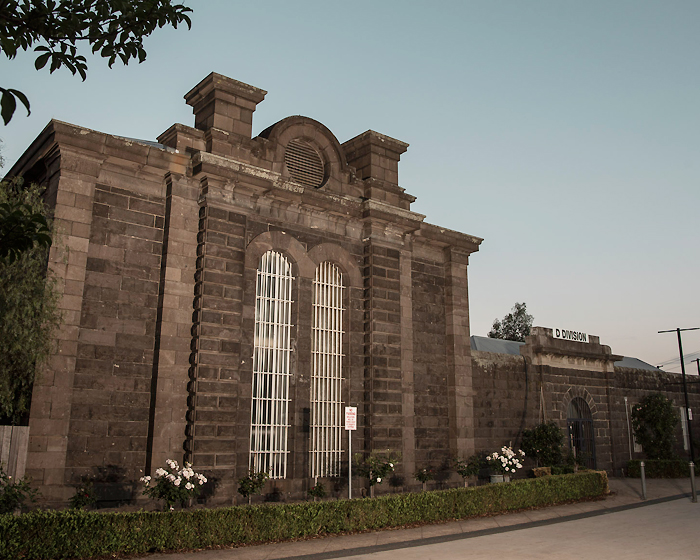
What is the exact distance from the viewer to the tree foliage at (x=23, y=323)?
14.2 meters

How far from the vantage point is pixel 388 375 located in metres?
21.1

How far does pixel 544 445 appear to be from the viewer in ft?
86.0

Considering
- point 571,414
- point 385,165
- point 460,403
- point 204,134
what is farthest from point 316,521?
point 571,414

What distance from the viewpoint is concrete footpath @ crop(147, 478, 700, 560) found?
12797 mm

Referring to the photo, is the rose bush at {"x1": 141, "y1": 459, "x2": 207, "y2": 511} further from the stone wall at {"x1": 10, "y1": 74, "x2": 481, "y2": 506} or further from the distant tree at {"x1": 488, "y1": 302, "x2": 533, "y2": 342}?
the distant tree at {"x1": 488, "y1": 302, "x2": 533, "y2": 342}

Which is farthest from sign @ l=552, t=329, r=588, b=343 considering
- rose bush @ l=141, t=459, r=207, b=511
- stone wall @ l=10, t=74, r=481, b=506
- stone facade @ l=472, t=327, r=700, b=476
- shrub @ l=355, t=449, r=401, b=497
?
rose bush @ l=141, t=459, r=207, b=511

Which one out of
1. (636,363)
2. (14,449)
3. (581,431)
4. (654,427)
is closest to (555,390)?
(581,431)

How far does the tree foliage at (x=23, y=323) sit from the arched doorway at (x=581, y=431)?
75.4ft

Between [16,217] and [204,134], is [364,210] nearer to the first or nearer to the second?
[204,134]

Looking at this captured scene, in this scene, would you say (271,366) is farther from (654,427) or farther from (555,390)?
Result: (654,427)

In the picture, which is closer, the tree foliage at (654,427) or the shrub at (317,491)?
the shrub at (317,491)

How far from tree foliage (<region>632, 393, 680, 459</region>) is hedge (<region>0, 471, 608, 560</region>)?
16.6 meters

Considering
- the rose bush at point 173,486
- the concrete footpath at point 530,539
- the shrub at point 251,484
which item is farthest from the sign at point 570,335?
the rose bush at point 173,486

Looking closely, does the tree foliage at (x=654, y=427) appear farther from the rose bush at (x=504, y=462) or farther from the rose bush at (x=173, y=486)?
the rose bush at (x=173, y=486)
